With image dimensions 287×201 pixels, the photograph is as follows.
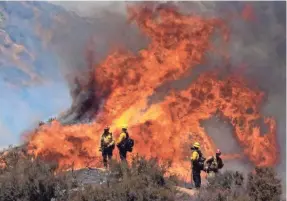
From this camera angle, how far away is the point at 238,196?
51.0ft

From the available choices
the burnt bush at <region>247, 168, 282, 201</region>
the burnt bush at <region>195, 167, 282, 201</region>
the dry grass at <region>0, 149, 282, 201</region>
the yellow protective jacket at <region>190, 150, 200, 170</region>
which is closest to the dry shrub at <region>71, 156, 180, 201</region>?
the dry grass at <region>0, 149, 282, 201</region>

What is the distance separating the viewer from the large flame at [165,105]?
25562mm

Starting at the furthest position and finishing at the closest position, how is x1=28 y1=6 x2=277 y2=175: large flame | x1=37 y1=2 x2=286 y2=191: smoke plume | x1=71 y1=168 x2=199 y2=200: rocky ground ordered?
1. x1=37 y1=2 x2=286 y2=191: smoke plume
2. x1=28 y1=6 x2=277 y2=175: large flame
3. x1=71 y1=168 x2=199 y2=200: rocky ground

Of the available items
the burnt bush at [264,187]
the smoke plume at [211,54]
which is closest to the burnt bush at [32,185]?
the burnt bush at [264,187]

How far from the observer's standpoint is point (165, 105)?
2708 cm

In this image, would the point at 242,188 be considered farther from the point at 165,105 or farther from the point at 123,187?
the point at 165,105

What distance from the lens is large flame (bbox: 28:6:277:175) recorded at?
25.6m

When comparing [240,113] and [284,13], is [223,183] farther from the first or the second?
[284,13]

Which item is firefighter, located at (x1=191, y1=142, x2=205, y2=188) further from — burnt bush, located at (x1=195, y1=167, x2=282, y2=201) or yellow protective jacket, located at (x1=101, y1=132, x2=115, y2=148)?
yellow protective jacket, located at (x1=101, y1=132, x2=115, y2=148)

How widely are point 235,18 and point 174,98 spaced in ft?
18.2

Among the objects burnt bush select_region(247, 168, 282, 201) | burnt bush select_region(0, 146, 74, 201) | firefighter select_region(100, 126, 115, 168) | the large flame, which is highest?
the large flame

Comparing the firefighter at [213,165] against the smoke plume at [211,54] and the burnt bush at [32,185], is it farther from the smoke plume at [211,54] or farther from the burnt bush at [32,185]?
the smoke plume at [211,54]

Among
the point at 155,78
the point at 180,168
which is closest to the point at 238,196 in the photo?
the point at 180,168

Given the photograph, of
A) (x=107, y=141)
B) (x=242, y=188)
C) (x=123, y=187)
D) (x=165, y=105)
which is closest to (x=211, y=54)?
(x=165, y=105)
